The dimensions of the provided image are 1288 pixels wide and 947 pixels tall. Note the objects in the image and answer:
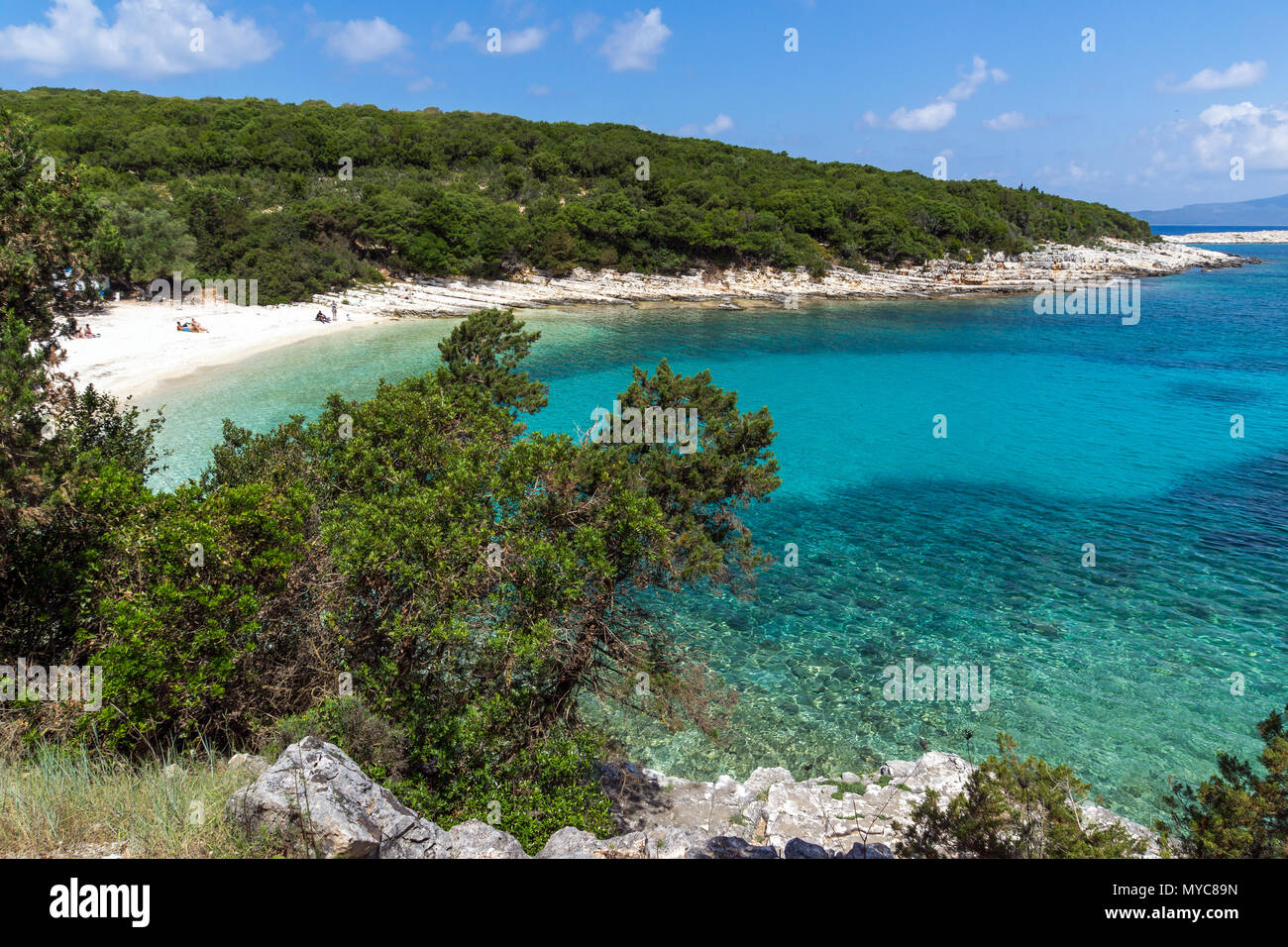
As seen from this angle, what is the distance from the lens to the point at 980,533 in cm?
2222

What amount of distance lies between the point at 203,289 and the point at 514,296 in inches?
911

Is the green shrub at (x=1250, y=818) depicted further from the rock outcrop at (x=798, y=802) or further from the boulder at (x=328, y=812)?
the boulder at (x=328, y=812)

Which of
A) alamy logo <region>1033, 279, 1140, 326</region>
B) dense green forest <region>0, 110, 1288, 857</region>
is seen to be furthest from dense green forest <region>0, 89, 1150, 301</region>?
dense green forest <region>0, 110, 1288, 857</region>

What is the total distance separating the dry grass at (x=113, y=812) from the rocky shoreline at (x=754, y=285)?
153 ft

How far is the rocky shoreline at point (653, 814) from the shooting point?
20.1 feet

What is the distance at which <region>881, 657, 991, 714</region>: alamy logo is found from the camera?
1441 centimetres

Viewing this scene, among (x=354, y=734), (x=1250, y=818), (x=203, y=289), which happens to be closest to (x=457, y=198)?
(x=203, y=289)

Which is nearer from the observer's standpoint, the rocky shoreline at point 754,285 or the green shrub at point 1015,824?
the green shrub at point 1015,824

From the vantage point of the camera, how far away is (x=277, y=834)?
5930mm

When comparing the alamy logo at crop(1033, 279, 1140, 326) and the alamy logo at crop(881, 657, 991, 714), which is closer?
the alamy logo at crop(881, 657, 991, 714)
